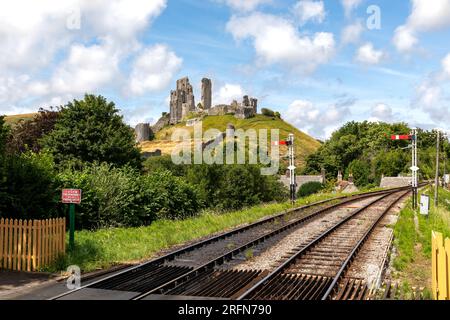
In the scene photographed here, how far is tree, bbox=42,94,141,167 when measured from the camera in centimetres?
2777

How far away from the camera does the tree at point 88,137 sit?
91.1ft

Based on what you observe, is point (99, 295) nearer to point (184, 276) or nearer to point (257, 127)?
point (184, 276)

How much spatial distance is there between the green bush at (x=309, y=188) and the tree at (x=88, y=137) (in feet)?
164

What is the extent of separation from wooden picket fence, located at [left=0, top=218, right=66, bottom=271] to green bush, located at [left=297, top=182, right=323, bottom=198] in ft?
217

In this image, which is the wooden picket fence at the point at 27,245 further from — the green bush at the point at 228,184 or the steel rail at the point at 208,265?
the green bush at the point at 228,184

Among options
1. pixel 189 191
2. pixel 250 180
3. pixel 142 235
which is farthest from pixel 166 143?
pixel 142 235

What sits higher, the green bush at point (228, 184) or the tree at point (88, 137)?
the tree at point (88, 137)

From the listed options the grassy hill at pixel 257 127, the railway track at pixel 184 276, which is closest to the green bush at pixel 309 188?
the railway track at pixel 184 276

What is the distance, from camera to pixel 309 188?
2987 inches

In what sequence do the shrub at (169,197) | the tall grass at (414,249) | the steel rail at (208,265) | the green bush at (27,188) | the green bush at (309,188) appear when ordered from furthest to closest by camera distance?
the green bush at (309,188), the shrub at (169,197), the green bush at (27,188), the tall grass at (414,249), the steel rail at (208,265)

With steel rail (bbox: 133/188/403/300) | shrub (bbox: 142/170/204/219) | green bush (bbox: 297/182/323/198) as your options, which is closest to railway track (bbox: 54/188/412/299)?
steel rail (bbox: 133/188/403/300)

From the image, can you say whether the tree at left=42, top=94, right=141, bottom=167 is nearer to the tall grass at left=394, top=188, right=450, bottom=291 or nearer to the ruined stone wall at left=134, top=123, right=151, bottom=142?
the tall grass at left=394, top=188, right=450, bottom=291
